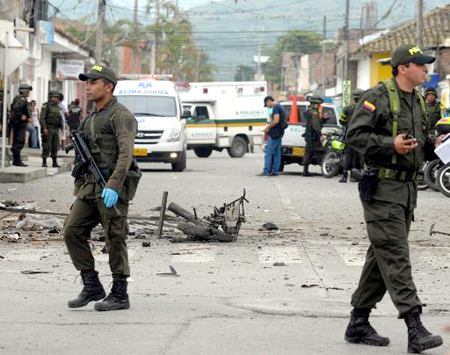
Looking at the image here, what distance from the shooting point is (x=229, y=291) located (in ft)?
31.2

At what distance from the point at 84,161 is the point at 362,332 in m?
2.46

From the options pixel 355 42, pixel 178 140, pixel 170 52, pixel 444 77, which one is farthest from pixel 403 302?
pixel 355 42

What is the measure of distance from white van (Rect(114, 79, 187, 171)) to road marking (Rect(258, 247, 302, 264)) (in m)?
15.3

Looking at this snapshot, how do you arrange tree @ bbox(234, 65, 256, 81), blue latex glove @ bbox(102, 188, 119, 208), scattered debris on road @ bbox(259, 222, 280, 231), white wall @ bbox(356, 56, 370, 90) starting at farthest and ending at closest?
tree @ bbox(234, 65, 256, 81), white wall @ bbox(356, 56, 370, 90), scattered debris on road @ bbox(259, 222, 280, 231), blue latex glove @ bbox(102, 188, 119, 208)

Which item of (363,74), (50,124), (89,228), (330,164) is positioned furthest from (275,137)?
(363,74)

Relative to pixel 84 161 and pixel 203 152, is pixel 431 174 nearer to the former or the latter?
pixel 84 161

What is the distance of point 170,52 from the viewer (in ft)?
289

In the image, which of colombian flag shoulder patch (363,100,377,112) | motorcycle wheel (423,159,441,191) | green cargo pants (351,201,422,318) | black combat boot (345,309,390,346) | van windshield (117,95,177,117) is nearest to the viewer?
green cargo pants (351,201,422,318)

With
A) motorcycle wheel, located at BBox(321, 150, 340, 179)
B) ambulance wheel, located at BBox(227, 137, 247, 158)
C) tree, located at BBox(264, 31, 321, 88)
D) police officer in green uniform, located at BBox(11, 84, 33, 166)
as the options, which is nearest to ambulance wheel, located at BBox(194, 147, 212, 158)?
ambulance wheel, located at BBox(227, 137, 247, 158)

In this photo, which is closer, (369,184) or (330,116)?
(369,184)

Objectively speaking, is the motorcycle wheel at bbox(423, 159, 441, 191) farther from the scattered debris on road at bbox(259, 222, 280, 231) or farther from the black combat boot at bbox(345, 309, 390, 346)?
the black combat boot at bbox(345, 309, 390, 346)

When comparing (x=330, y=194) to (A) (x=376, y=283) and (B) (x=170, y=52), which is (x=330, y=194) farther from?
(B) (x=170, y=52)

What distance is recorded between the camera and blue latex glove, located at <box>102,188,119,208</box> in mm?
8047

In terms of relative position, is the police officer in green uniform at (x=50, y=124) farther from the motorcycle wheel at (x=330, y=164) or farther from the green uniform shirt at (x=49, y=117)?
the motorcycle wheel at (x=330, y=164)
